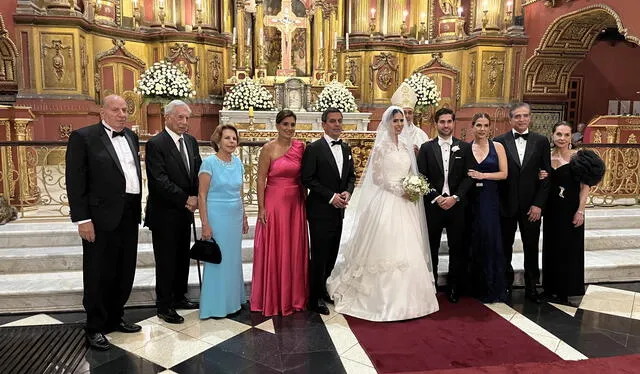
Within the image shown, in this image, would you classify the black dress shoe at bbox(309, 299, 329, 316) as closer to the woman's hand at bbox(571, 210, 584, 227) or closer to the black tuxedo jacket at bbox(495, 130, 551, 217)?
the black tuxedo jacket at bbox(495, 130, 551, 217)

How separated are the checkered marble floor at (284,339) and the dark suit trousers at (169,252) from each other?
0.85 ft

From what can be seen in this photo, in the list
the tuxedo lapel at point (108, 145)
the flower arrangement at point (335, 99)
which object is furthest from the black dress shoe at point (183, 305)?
the flower arrangement at point (335, 99)

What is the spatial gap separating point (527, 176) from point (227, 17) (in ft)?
32.7

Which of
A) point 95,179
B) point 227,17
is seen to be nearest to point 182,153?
point 95,179

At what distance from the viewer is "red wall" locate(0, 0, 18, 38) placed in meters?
8.77

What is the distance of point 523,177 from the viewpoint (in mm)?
4113

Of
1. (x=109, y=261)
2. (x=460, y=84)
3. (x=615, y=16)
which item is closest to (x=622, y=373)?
(x=109, y=261)

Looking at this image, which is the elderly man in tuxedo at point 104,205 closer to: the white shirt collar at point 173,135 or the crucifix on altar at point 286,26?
the white shirt collar at point 173,135

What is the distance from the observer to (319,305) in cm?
405

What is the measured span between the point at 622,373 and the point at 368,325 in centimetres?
175

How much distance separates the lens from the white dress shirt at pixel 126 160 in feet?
11.0

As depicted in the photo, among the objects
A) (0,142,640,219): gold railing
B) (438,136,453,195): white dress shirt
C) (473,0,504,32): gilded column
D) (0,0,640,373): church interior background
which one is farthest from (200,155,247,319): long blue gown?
(473,0,504,32): gilded column

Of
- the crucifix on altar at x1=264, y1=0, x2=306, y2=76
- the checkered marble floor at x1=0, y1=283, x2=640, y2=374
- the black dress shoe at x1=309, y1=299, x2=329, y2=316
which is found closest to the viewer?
the checkered marble floor at x1=0, y1=283, x2=640, y2=374

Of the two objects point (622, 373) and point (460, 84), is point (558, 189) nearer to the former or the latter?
point (622, 373)
